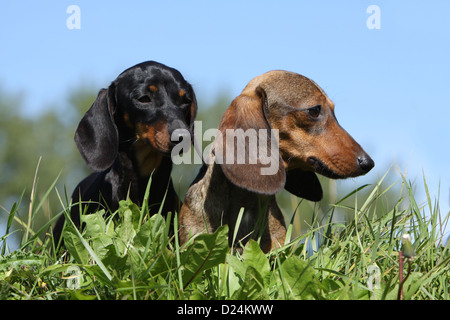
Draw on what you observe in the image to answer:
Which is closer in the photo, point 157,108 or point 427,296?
point 427,296

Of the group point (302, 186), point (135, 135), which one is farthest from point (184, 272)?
point (135, 135)

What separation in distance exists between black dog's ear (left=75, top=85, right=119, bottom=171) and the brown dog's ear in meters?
1.28

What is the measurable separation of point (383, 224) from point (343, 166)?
440 mm

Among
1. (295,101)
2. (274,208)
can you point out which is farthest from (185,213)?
(295,101)

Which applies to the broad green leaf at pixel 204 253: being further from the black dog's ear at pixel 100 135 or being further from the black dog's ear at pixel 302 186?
the black dog's ear at pixel 100 135

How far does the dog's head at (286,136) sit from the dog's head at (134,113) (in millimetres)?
832

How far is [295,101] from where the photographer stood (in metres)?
3.84

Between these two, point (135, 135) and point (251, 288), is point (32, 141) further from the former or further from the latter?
point (251, 288)

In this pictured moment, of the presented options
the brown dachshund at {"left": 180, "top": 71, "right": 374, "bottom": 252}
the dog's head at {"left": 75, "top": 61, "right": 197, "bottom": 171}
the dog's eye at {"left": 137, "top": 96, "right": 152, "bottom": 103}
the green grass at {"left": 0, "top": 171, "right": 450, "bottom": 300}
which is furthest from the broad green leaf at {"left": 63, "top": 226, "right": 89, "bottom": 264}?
the dog's eye at {"left": 137, "top": 96, "right": 152, "bottom": 103}

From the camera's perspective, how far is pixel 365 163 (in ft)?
11.9

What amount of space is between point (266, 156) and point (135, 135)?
1507 millimetres

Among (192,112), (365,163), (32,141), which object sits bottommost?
(32,141)
